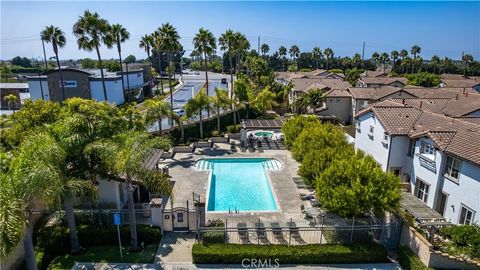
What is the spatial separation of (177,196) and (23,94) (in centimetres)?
6909

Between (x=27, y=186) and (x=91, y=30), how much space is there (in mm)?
36727

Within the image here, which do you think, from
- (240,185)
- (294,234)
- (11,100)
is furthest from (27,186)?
(11,100)

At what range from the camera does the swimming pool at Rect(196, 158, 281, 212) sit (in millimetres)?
26562

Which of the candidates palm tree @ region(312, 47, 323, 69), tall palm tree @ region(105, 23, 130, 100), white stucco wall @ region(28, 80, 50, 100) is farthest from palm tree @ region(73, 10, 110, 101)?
palm tree @ region(312, 47, 323, 69)

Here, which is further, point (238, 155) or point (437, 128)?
point (238, 155)

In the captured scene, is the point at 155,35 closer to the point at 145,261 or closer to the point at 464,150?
the point at 145,261

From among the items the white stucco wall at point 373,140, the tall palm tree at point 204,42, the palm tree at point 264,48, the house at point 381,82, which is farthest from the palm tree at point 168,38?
the palm tree at point 264,48

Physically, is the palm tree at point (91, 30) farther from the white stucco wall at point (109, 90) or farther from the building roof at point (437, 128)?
the building roof at point (437, 128)

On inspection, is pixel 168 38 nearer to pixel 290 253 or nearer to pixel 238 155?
pixel 238 155

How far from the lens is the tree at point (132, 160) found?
16.9 m

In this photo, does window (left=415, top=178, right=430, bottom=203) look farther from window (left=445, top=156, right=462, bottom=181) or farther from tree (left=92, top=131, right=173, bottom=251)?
tree (left=92, top=131, right=173, bottom=251)

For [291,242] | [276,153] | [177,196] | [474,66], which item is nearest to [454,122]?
[291,242]

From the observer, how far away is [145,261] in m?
18.0

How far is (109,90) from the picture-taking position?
62656mm
